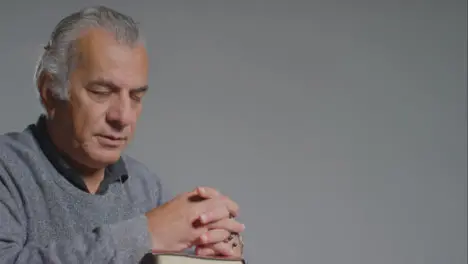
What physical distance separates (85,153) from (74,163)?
0.15 feet

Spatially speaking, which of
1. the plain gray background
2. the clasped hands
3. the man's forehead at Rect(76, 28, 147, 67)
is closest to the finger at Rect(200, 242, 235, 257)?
the clasped hands

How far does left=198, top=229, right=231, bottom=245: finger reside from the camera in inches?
40.1

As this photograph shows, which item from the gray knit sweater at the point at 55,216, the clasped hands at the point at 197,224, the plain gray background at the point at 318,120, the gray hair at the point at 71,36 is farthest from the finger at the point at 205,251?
the plain gray background at the point at 318,120

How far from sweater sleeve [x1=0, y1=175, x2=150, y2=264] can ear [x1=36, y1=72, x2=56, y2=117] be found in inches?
7.9

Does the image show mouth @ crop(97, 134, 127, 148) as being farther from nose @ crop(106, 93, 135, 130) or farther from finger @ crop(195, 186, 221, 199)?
finger @ crop(195, 186, 221, 199)

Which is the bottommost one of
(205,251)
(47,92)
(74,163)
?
(205,251)

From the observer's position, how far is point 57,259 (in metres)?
0.90

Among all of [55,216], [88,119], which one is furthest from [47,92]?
[55,216]

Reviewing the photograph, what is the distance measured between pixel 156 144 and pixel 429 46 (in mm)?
953

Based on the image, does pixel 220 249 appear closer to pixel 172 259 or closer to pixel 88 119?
pixel 172 259

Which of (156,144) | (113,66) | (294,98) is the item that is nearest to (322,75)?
(294,98)

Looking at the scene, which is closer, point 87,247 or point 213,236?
point 87,247

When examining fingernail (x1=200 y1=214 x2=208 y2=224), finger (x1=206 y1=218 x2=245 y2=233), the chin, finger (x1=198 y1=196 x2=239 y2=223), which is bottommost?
finger (x1=206 y1=218 x2=245 y2=233)

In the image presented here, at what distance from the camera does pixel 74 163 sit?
3.65 ft
